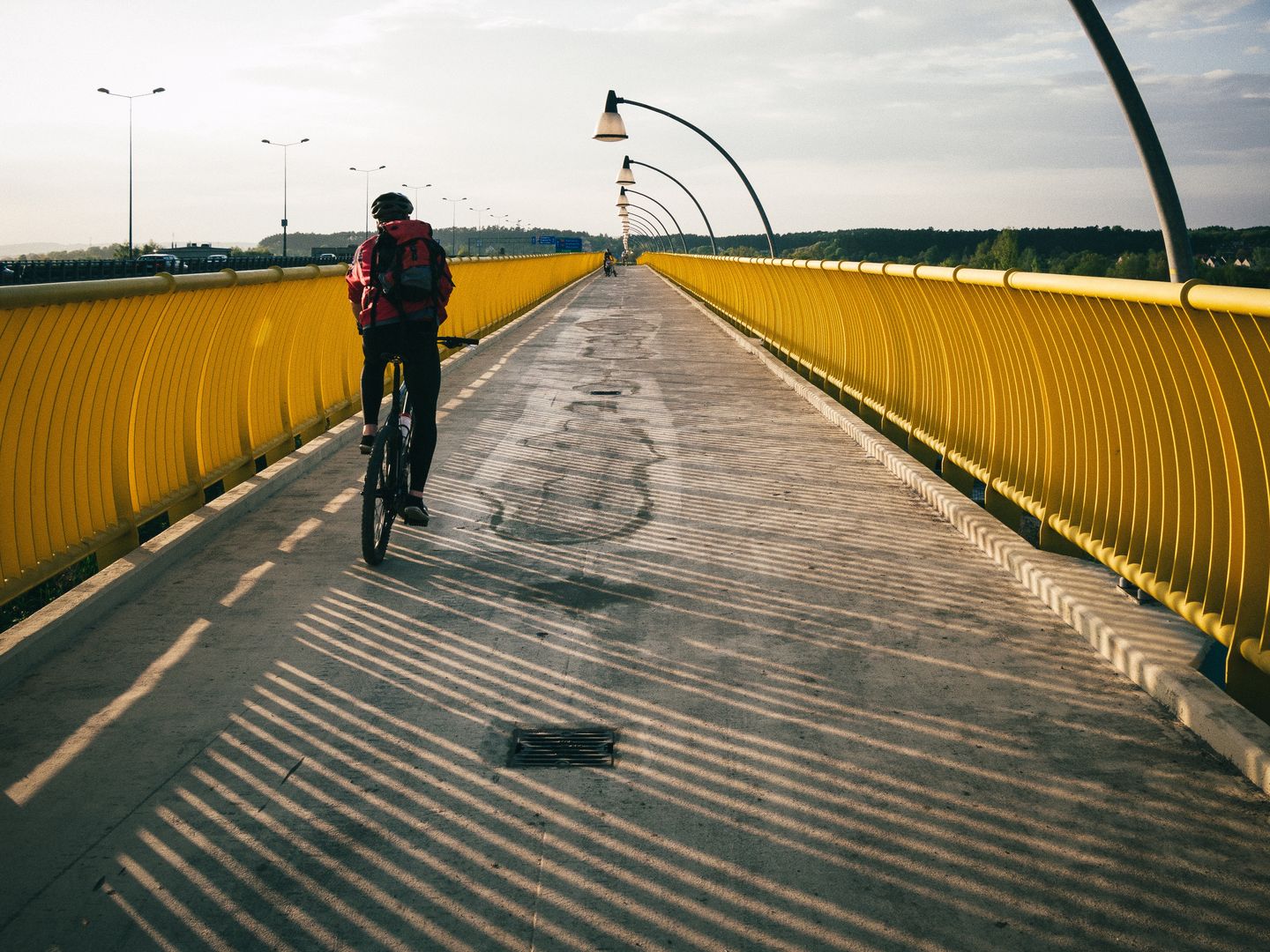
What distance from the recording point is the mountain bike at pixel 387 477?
6188 millimetres

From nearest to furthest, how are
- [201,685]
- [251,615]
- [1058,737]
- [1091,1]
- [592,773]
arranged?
[592,773]
[1058,737]
[201,685]
[251,615]
[1091,1]

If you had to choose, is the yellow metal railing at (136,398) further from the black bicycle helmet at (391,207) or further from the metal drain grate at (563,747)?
the metal drain grate at (563,747)

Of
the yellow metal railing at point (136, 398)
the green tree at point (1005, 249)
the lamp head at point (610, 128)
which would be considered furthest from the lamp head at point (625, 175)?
the green tree at point (1005, 249)

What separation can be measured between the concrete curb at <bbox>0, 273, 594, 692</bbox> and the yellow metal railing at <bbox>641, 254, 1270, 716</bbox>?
14.7 feet

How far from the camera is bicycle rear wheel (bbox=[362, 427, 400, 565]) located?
20.2 ft

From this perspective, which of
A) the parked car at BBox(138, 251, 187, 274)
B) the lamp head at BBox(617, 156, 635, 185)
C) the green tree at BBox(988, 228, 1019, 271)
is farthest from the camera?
the green tree at BBox(988, 228, 1019, 271)

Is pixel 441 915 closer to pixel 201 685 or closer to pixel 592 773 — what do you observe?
pixel 592 773

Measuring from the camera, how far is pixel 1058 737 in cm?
418

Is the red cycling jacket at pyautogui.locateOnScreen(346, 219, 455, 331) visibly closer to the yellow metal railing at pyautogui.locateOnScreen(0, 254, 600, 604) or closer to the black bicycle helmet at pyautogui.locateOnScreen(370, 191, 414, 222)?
the black bicycle helmet at pyautogui.locateOnScreen(370, 191, 414, 222)

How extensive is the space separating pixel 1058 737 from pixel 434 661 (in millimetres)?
2374

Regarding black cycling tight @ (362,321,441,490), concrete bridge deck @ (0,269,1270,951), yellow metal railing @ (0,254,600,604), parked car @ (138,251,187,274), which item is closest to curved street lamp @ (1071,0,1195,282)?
concrete bridge deck @ (0,269,1270,951)

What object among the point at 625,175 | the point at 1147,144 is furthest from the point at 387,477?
the point at 625,175

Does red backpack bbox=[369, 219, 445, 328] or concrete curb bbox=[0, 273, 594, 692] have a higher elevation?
red backpack bbox=[369, 219, 445, 328]

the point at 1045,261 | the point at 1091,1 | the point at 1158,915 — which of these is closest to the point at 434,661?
the point at 1158,915
